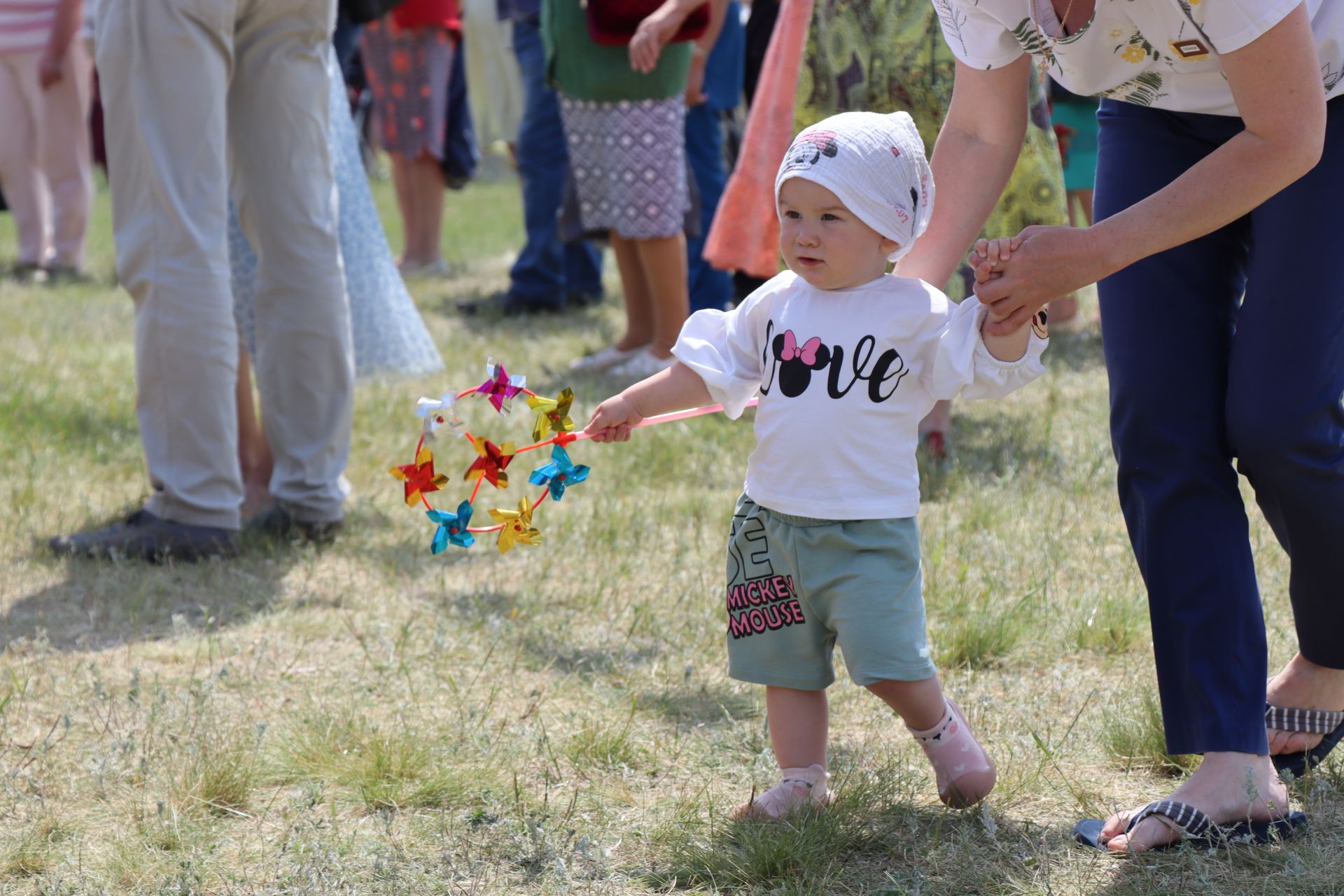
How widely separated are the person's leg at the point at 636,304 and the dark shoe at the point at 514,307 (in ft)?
4.63

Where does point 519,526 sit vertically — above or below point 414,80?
below

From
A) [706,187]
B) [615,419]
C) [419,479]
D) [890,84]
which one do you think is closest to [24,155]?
[706,187]

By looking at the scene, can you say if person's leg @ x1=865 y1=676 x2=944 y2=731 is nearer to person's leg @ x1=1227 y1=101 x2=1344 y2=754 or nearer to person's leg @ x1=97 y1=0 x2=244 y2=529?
person's leg @ x1=1227 y1=101 x2=1344 y2=754

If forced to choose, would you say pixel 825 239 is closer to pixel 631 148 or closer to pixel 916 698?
pixel 916 698

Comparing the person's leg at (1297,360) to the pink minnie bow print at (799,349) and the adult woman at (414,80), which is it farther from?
the adult woman at (414,80)

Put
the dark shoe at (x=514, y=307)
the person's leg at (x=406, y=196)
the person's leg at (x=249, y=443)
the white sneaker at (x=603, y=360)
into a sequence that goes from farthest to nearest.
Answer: the person's leg at (x=406, y=196), the dark shoe at (x=514, y=307), the white sneaker at (x=603, y=360), the person's leg at (x=249, y=443)

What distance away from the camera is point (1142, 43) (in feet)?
6.65

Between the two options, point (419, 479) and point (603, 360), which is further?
point (603, 360)

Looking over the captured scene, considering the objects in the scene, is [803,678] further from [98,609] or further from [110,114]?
[110,114]

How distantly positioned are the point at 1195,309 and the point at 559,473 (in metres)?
0.96

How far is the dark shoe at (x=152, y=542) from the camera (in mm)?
3557

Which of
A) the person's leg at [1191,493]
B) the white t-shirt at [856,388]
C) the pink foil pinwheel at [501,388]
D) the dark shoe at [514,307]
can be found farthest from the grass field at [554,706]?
the dark shoe at [514,307]

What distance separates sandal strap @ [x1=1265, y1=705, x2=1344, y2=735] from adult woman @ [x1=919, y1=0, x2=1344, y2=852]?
11 centimetres

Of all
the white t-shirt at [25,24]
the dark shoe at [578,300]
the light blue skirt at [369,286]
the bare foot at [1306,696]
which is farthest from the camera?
the white t-shirt at [25,24]
